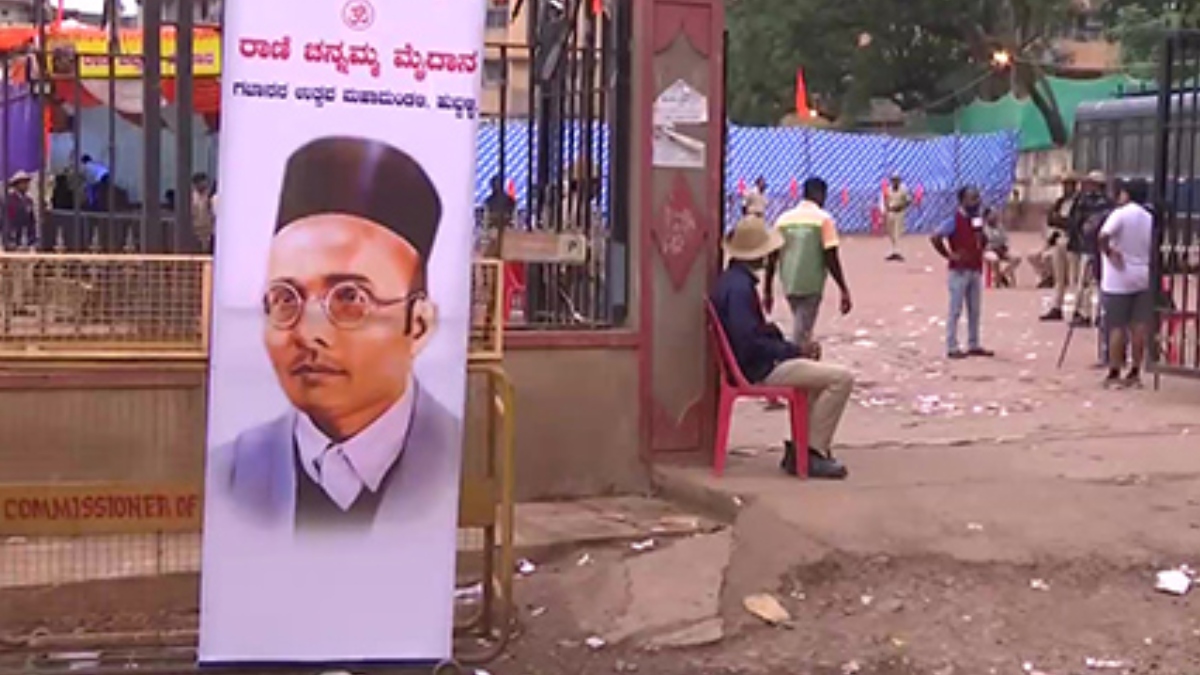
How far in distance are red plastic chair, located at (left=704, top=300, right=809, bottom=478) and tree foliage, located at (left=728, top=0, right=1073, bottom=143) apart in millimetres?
39121

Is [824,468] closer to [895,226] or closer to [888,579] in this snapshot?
[888,579]

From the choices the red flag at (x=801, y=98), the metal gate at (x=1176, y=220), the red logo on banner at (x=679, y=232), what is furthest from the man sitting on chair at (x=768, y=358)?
the red flag at (x=801, y=98)

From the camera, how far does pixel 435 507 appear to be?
19.4ft

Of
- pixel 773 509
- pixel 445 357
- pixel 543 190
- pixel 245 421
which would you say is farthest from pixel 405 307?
pixel 543 190

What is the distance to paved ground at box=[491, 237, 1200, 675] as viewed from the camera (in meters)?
6.69

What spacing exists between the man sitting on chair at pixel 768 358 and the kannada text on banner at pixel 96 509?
11.6 feet

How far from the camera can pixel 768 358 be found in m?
8.75

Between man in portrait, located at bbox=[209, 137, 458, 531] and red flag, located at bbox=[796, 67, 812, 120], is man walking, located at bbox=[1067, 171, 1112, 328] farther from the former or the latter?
red flag, located at bbox=[796, 67, 812, 120]

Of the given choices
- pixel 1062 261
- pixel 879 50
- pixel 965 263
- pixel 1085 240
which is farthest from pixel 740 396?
pixel 879 50

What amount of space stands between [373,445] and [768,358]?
11.0ft

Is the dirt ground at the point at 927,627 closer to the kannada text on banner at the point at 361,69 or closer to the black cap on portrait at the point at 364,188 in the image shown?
the black cap on portrait at the point at 364,188

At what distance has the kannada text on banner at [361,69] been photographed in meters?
5.52

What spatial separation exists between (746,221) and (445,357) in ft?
11.7

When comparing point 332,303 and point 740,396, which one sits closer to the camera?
point 332,303
